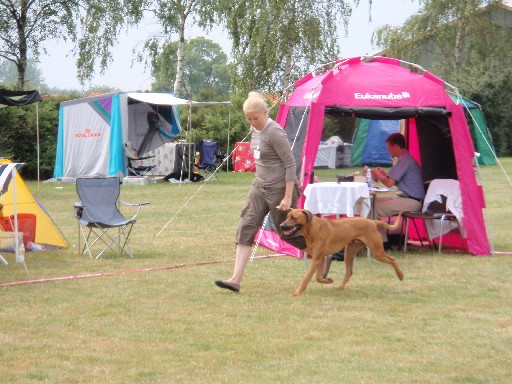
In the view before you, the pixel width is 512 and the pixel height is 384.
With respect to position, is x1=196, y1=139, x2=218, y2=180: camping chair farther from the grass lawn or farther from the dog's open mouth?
the dog's open mouth

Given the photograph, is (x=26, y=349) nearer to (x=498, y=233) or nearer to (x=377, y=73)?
(x=377, y=73)

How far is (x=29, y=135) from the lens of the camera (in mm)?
23609

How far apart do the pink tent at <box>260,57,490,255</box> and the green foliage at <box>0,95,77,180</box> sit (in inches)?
546

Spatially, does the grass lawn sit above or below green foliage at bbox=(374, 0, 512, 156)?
below

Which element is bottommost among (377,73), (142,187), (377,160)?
(142,187)

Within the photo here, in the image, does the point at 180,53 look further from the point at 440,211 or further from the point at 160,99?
the point at 440,211

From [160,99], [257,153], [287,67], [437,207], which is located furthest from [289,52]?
[257,153]

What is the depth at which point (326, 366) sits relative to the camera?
5.40m

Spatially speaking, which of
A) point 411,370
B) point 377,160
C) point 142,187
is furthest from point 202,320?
point 142,187

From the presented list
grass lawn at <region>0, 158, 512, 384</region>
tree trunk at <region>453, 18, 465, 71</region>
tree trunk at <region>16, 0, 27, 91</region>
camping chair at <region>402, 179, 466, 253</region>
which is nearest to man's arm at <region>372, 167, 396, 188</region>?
camping chair at <region>402, 179, 466, 253</region>

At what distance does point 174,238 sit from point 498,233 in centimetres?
407

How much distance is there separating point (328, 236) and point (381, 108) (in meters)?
2.82

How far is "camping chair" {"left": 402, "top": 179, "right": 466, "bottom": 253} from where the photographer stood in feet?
33.2

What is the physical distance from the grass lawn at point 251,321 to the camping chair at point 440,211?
1.04 feet
